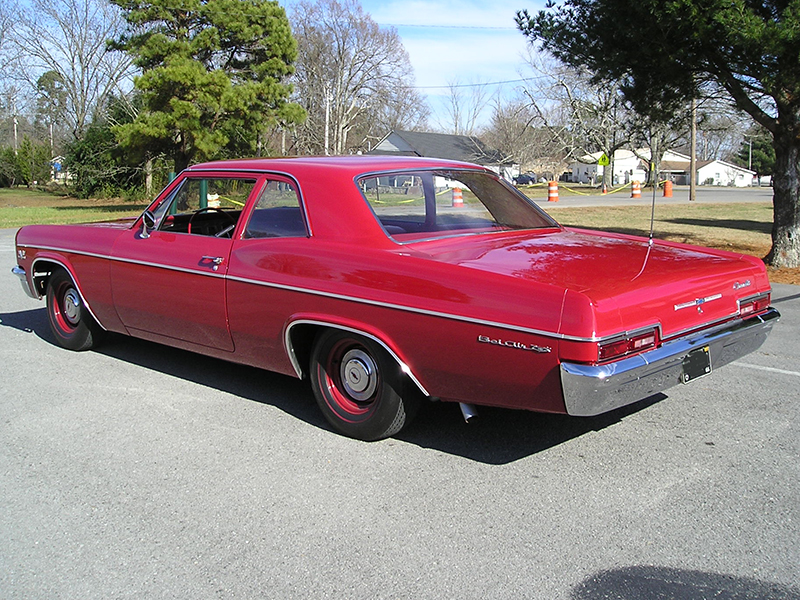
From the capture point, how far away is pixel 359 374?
4293 millimetres

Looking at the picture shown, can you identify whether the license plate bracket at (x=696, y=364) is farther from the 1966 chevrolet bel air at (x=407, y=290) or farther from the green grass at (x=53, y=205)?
the green grass at (x=53, y=205)

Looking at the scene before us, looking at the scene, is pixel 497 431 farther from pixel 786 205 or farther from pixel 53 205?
pixel 53 205

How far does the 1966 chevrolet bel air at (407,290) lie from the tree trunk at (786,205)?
742 centimetres

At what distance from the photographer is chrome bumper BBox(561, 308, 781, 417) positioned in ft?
11.2

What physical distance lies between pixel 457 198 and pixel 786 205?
324 inches

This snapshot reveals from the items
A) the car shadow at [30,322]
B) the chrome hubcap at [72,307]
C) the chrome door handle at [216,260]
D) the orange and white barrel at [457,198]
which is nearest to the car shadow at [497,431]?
the orange and white barrel at [457,198]

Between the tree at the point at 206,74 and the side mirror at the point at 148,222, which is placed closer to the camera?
the side mirror at the point at 148,222

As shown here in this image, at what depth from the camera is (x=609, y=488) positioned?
369 cm

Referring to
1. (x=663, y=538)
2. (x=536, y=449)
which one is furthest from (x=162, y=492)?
(x=663, y=538)

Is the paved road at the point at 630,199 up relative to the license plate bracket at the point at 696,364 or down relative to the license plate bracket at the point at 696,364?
up

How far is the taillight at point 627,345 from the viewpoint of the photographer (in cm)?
343

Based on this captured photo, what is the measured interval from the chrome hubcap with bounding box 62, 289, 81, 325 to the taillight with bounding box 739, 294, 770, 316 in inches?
189

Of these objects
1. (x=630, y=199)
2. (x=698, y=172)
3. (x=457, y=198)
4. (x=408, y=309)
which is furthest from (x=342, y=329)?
(x=698, y=172)

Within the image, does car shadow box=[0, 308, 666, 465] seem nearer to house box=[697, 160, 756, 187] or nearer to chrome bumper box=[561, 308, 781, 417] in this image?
chrome bumper box=[561, 308, 781, 417]
